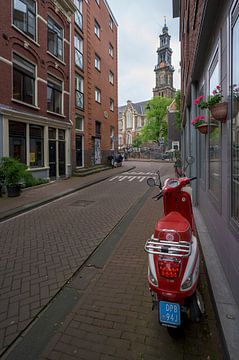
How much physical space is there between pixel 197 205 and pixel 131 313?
5.08 meters

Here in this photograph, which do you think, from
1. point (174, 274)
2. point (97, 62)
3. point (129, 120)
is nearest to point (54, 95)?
point (97, 62)

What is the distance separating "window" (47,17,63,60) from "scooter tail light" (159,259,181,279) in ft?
51.2

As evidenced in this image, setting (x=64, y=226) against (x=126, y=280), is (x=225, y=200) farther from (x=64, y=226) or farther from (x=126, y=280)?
(x=64, y=226)

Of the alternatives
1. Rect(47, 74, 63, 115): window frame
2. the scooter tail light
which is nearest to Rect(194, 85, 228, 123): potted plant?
the scooter tail light

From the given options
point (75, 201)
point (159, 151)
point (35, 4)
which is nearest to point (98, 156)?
point (35, 4)

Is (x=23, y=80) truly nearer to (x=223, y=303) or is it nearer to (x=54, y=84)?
(x=54, y=84)

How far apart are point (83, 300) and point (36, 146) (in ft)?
38.4

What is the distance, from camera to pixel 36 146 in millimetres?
13750

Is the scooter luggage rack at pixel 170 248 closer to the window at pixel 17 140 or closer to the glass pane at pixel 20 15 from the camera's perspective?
the window at pixel 17 140

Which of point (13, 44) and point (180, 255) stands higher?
point (13, 44)

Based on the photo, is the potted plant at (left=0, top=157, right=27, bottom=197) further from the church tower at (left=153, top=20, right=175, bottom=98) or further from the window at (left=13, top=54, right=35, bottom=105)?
the church tower at (left=153, top=20, right=175, bottom=98)

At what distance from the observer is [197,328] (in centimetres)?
262

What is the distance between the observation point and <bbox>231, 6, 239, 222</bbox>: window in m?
2.85

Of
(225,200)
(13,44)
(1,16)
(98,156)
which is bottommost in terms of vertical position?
(225,200)
